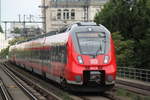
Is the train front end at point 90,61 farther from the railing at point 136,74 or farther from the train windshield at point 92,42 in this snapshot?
the railing at point 136,74

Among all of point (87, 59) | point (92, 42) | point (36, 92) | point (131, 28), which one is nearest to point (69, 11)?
point (131, 28)

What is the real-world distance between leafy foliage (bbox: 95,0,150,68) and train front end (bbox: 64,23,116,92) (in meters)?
11.8

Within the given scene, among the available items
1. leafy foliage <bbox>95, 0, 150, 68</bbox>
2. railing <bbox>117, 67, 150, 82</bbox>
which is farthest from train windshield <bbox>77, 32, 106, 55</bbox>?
leafy foliage <bbox>95, 0, 150, 68</bbox>

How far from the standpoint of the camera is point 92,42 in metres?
17.6

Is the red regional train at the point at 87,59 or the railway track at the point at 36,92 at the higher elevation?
the red regional train at the point at 87,59

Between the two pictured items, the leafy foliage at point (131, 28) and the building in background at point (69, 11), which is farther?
the building in background at point (69, 11)

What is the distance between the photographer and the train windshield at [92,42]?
57.0ft

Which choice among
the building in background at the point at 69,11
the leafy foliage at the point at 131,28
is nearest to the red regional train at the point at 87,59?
the leafy foliage at the point at 131,28

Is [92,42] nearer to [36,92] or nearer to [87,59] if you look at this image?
[87,59]

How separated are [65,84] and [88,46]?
90.5 inches

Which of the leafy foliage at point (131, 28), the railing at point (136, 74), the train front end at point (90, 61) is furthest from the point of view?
the leafy foliage at point (131, 28)

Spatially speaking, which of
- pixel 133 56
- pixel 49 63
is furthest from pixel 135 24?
pixel 49 63

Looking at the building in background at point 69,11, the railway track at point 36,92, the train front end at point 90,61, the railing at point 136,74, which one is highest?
the building in background at point 69,11

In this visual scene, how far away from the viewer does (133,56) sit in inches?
1305
